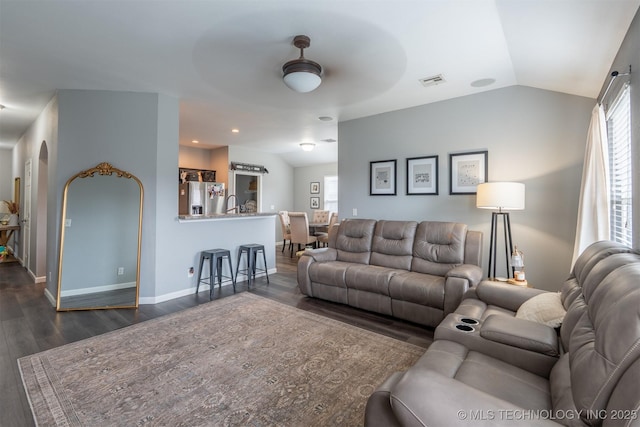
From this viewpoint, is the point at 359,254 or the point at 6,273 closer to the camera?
the point at 359,254

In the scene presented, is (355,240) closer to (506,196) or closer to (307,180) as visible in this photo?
(506,196)

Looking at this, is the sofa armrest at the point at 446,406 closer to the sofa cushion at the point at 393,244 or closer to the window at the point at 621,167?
the window at the point at 621,167

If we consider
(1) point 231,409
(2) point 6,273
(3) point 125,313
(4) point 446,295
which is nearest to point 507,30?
(4) point 446,295

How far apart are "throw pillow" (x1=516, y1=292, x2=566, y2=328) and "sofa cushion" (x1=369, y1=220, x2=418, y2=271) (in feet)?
5.55

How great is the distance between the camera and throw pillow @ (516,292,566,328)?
1.75 m

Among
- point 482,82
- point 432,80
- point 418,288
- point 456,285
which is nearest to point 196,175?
point 432,80

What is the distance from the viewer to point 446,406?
3.01ft

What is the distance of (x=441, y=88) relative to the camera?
3.54m

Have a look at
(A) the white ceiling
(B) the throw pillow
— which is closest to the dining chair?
(A) the white ceiling

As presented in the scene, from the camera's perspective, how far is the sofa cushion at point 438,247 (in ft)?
11.1

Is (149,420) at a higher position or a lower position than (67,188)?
lower

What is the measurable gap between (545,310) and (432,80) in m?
2.56

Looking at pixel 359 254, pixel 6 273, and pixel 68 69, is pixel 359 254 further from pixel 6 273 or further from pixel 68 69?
pixel 6 273

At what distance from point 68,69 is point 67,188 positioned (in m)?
1.40
